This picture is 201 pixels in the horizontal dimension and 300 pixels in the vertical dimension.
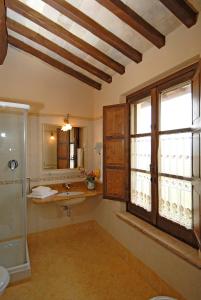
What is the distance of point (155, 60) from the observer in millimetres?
1964

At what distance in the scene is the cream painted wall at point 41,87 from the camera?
2727 millimetres

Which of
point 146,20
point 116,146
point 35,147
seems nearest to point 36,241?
point 35,147

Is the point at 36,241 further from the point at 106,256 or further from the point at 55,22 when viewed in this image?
the point at 55,22

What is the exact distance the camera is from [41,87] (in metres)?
2.95

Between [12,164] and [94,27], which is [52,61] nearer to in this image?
[94,27]

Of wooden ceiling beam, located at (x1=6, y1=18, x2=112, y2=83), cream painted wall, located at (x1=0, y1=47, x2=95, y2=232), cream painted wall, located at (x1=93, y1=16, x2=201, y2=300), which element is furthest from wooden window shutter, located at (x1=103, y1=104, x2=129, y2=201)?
cream painted wall, located at (x1=0, y1=47, x2=95, y2=232)

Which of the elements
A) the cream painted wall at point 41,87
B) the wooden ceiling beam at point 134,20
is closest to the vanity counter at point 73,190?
the cream painted wall at point 41,87

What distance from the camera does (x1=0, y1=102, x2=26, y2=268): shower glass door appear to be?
93.0 inches

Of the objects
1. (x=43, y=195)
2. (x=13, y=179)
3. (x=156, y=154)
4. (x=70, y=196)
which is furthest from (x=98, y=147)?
(x=13, y=179)

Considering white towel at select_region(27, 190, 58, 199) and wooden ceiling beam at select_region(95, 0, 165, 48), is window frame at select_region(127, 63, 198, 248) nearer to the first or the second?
wooden ceiling beam at select_region(95, 0, 165, 48)

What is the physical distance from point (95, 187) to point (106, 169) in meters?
0.55

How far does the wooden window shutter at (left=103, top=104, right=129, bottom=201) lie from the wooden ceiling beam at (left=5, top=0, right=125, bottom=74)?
0.56 meters

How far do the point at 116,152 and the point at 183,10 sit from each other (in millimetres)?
1673

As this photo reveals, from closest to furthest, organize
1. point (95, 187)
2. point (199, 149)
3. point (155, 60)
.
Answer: point (199, 149), point (155, 60), point (95, 187)
